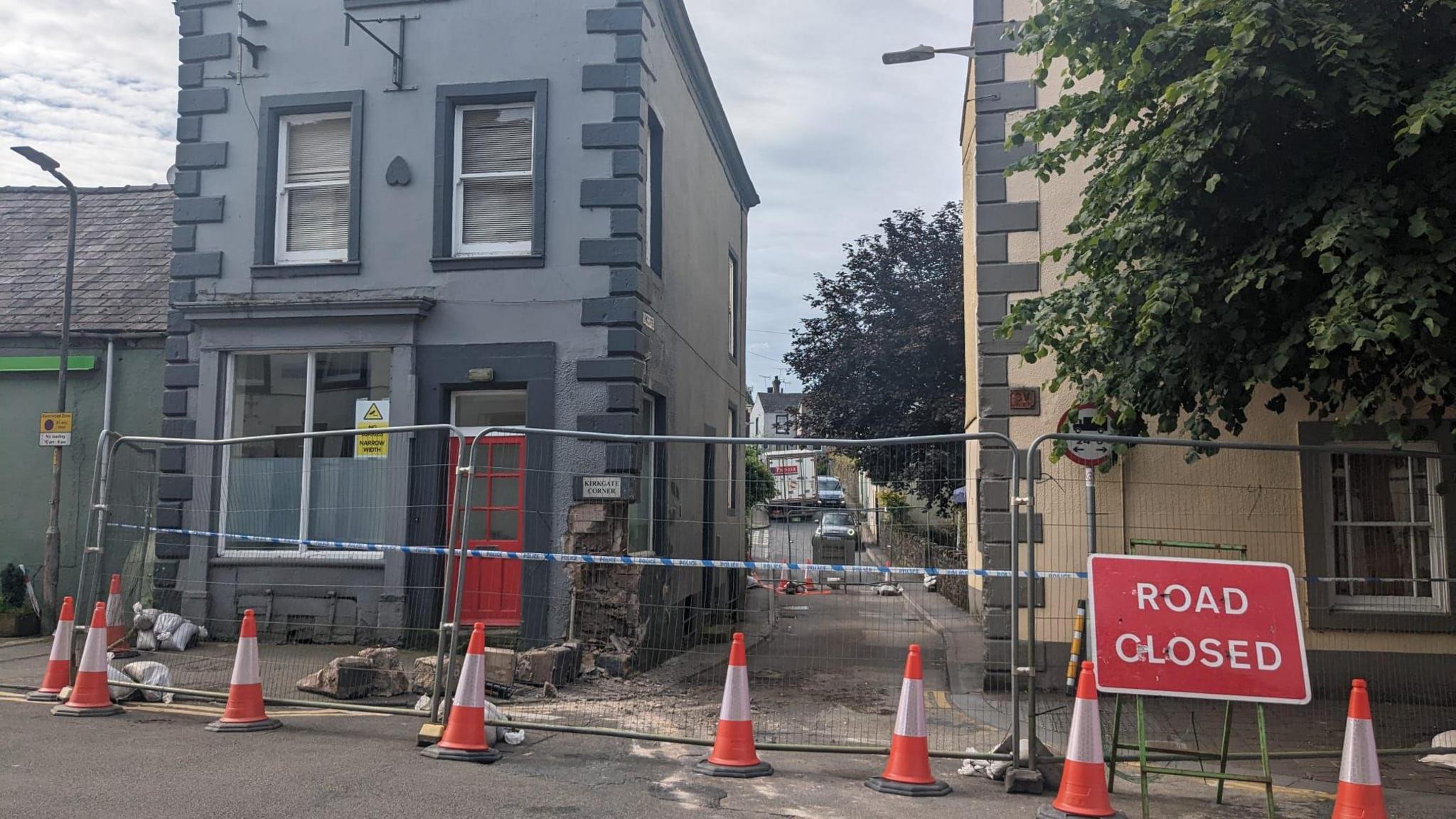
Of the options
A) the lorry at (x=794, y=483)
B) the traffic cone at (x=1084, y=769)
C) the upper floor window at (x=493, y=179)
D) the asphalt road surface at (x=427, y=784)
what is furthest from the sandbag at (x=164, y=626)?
the traffic cone at (x=1084, y=769)

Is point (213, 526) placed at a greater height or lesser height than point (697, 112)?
lesser

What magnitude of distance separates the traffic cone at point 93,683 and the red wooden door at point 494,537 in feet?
8.66

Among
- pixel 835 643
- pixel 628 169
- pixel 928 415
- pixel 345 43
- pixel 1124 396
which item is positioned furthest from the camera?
pixel 928 415

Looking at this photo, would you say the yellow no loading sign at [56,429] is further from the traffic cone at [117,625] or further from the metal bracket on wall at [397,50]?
the metal bracket on wall at [397,50]

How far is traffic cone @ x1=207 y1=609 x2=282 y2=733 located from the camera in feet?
25.5

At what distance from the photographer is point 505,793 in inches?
247

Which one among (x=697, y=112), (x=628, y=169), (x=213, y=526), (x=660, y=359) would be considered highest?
(x=697, y=112)

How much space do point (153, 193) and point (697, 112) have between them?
8698 millimetres

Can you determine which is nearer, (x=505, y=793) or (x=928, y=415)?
(x=505, y=793)

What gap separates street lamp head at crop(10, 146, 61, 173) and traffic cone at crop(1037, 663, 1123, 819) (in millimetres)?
13566

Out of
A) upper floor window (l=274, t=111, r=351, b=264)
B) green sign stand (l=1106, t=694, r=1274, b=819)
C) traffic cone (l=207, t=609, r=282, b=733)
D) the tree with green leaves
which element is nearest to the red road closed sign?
green sign stand (l=1106, t=694, r=1274, b=819)

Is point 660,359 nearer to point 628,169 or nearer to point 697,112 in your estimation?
point 628,169

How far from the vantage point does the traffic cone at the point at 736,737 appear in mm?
6766

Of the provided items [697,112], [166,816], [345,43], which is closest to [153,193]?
[345,43]
